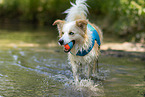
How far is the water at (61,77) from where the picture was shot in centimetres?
534

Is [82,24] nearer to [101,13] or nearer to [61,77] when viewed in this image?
[61,77]

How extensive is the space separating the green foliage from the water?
2.87m

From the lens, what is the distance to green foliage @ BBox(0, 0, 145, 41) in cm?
1269

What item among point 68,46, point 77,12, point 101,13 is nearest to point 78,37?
point 68,46

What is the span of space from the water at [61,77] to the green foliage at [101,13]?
9.41 feet

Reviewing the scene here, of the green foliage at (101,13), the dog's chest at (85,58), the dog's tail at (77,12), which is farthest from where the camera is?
the green foliage at (101,13)

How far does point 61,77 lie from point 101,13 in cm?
1720

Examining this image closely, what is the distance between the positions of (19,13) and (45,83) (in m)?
37.4

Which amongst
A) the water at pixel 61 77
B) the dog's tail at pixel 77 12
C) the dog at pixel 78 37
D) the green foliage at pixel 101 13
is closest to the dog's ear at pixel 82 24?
the dog at pixel 78 37

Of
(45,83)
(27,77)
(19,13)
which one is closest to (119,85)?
(45,83)

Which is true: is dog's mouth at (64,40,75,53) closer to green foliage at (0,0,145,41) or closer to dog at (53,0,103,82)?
dog at (53,0,103,82)

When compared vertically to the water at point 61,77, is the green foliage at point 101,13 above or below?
above

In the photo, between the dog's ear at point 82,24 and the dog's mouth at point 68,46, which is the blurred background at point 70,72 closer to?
the dog's mouth at point 68,46

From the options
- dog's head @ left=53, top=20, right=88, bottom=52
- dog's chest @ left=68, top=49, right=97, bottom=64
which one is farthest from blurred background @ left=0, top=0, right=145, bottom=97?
dog's head @ left=53, top=20, right=88, bottom=52
